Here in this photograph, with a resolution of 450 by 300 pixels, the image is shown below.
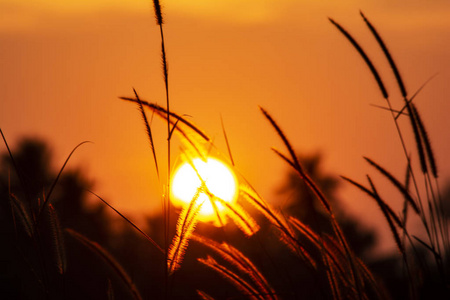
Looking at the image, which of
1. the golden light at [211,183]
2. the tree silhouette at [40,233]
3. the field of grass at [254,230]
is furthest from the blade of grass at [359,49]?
the tree silhouette at [40,233]

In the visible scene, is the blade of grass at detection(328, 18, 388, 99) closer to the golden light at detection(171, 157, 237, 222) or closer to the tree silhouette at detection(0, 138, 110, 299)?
the golden light at detection(171, 157, 237, 222)

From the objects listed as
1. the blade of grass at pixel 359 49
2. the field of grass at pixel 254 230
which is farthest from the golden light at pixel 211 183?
the blade of grass at pixel 359 49

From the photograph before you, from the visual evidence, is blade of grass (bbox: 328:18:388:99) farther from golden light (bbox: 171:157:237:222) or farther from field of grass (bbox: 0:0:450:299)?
golden light (bbox: 171:157:237:222)

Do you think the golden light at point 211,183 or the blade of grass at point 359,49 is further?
the blade of grass at point 359,49

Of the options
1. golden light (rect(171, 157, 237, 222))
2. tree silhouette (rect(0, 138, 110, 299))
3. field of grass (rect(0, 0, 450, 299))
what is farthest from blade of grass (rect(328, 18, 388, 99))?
tree silhouette (rect(0, 138, 110, 299))

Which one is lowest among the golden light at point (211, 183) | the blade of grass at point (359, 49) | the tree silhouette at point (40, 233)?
the tree silhouette at point (40, 233)

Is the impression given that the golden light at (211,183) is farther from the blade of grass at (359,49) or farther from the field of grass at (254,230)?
the blade of grass at (359,49)

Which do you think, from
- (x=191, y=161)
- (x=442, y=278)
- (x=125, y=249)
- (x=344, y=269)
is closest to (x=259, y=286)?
(x=344, y=269)

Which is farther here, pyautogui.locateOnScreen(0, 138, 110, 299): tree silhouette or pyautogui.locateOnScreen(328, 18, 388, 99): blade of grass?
pyautogui.locateOnScreen(328, 18, 388, 99): blade of grass

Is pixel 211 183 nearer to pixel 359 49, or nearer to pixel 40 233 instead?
pixel 40 233

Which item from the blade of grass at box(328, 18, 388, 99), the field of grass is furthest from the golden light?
the blade of grass at box(328, 18, 388, 99)

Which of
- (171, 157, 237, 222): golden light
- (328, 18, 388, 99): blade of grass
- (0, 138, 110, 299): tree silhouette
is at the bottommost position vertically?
(0, 138, 110, 299): tree silhouette

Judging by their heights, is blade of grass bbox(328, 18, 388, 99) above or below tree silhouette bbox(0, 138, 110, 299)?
above

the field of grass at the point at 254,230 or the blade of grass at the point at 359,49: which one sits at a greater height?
the blade of grass at the point at 359,49
